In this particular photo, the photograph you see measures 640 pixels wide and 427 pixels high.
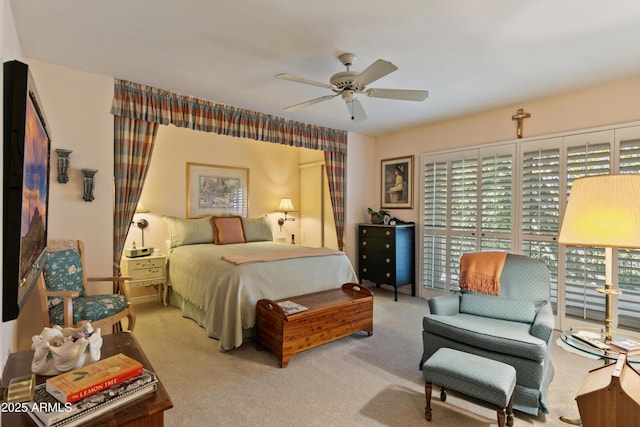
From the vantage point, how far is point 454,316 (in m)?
2.71

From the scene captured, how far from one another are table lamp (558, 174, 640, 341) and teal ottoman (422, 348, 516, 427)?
1.94 ft

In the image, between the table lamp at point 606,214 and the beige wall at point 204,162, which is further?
the beige wall at point 204,162

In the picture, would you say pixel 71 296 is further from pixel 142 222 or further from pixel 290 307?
pixel 142 222

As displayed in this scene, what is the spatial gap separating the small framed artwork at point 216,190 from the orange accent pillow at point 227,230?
36 centimetres

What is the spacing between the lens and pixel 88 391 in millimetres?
1120

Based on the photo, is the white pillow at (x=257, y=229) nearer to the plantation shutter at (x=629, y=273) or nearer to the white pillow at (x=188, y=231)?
the white pillow at (x=188, y=231)

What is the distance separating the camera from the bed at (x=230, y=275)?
3.03m

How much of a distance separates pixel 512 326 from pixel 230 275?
2.41 m

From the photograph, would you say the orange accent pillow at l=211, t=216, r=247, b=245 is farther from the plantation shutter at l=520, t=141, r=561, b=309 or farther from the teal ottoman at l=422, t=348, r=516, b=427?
the plantation shutter at l=520, t=141, r=561, b=309

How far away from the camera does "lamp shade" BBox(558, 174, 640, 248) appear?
1590mm

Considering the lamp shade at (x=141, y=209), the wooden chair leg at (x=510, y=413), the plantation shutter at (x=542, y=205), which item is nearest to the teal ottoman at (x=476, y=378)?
the wooden chair leg at (x=510, y=413)

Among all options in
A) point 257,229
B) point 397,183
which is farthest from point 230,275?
point 397,183

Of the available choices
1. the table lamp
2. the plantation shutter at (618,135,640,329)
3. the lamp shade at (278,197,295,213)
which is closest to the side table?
the table lamp

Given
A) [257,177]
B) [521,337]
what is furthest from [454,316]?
[257,177]
